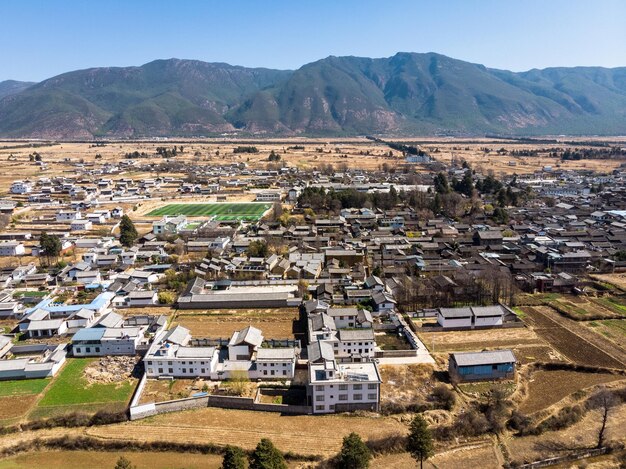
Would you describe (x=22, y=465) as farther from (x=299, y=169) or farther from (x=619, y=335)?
(x=299, y=169)

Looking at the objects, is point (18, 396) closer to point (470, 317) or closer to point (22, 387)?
point (22, 387)

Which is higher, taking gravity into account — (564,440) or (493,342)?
(493,342)

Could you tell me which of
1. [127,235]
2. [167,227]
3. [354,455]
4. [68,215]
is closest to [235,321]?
[354,455]

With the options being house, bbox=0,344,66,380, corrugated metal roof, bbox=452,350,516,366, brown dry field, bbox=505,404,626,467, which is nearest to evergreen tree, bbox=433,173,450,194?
corrugated metal roof, bbox=452,350,516,366

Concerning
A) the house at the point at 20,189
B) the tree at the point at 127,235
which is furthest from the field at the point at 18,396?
the house at the point at 20,189

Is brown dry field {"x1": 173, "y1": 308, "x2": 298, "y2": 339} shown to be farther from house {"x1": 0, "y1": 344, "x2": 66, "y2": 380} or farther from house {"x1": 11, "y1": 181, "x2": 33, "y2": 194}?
house {"x1": 11, "y1": 181, "x2": 33, "y2": 194}

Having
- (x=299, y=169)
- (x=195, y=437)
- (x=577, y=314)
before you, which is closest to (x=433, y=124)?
(x=299, y=169)
